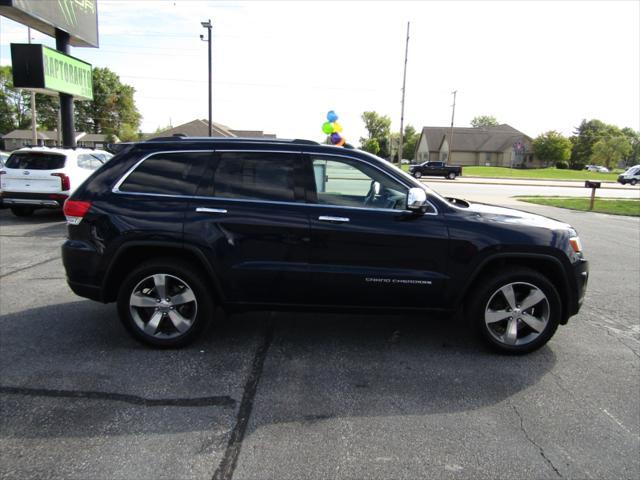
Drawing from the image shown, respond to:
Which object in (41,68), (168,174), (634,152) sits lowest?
(168,174)

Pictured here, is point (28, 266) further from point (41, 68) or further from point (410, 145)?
point (410, 145)

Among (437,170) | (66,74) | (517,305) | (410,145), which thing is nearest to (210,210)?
(517,305)

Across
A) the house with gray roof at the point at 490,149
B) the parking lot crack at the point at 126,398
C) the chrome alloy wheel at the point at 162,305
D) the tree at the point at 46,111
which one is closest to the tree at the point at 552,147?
the house with gray roof at the point at 490,149

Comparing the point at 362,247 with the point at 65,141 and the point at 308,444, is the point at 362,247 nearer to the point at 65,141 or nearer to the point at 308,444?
the point at 308,444

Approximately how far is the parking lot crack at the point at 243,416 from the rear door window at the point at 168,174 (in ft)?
5.06

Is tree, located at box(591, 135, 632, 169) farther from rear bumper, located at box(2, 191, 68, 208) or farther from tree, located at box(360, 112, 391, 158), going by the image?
rear bumper, located at box(2, 191, 68, 208)

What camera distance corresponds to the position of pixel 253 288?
390cm

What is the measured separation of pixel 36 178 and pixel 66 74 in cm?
762

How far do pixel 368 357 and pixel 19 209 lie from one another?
11.3 metres

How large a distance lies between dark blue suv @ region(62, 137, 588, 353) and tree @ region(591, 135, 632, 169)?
11077cm

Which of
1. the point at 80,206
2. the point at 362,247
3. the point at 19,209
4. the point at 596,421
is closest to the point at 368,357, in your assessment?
the point at 362,247

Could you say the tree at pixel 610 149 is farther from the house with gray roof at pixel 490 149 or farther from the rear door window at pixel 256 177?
the rear door window at pixel 256 177

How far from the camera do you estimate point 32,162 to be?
414 inches

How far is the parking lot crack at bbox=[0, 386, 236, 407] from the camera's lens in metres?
3.15
